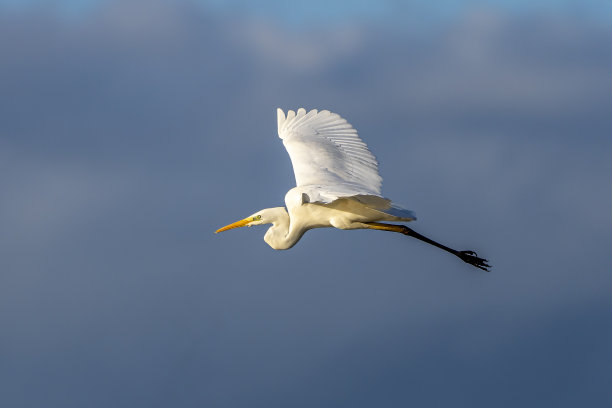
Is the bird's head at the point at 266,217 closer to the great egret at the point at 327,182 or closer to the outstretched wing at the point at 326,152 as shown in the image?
the great egret at the point at 327,182

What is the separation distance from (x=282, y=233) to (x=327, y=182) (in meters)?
1.00

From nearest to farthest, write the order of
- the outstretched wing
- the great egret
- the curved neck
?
the great egret → the outstretched wing → the curved neck

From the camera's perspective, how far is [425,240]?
51.6 ft

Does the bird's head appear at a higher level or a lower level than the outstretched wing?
lower

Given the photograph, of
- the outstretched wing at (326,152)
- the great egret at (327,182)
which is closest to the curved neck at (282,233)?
the great egret at (327,182)

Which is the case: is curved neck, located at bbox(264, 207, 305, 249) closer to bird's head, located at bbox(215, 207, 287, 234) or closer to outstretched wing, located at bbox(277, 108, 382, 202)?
bird's head, located at bbox(215, 207, 287, 234)

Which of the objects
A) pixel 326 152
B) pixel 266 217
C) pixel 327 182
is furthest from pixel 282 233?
pixel 326 152

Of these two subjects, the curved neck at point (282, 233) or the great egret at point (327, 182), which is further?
the curved neck at point (282, 233)

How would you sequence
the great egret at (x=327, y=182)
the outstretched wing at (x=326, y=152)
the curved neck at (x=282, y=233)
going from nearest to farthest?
the great egret at (x=327, y=182) → the outstretched wing at (x=326, y=152) → the curved neck at (x=282, y=233)

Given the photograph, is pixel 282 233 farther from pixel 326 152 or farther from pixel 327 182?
pixel 326 152

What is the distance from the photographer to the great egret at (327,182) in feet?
47.0

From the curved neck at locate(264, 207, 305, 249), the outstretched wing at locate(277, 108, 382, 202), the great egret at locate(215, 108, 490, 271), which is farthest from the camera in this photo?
the curved neck at locate(264, 207, 305, 249)

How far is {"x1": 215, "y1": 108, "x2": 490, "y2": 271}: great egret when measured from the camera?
47.0ft

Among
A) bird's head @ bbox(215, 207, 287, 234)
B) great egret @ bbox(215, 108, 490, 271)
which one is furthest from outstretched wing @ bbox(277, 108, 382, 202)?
bird's head @ bbox(215, 207, 287, 234)
